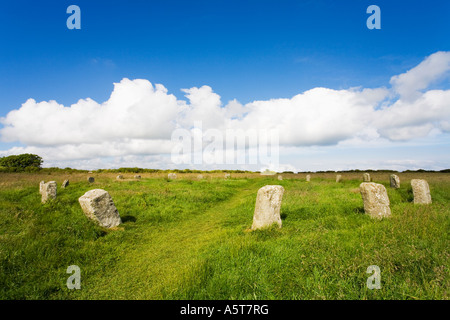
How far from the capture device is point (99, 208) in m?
9.10

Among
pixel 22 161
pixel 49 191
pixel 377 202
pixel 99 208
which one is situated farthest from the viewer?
pixel 22 161

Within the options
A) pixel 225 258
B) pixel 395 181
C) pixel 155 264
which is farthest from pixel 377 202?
pixel 395 181

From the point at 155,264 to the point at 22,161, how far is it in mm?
71726

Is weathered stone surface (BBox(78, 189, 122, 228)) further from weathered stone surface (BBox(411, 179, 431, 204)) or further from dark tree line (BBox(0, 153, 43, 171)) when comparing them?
dark tree line (BBox(0, 153, 43, 171))

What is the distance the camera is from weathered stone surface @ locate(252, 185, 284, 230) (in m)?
8.05

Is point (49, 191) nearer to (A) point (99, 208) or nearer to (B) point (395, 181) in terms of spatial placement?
(A) point (99, 208)

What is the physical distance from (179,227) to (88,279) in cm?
487

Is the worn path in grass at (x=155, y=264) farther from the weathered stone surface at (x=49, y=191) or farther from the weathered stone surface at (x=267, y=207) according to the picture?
the weathered stone surface at (x=49, y=191)

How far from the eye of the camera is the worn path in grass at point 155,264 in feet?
16.2

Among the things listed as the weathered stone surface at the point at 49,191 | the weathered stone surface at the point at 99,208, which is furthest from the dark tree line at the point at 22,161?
the weathered stone surface at the point at 99,208

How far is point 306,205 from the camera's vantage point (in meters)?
11.5

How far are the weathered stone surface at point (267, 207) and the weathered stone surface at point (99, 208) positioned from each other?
6.39m
